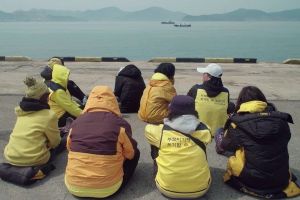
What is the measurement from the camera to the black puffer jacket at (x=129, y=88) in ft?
25.5

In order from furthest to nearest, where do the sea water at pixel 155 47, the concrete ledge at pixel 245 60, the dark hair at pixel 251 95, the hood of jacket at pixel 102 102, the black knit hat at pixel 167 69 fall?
the sea water at pixel 155 47
the concrete ledge at pixel 245 60
the black knit hat at pixel 167 69
the dark hair at pixel 251 95
the hood of jacket at pixel 102 102

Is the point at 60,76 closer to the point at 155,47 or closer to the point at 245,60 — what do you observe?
the point at 245,60

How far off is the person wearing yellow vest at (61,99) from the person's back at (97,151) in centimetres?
193

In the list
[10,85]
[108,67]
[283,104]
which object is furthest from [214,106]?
[108,67]

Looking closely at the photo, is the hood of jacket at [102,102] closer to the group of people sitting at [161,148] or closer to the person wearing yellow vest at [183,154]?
the group of people sitting at [161,148]

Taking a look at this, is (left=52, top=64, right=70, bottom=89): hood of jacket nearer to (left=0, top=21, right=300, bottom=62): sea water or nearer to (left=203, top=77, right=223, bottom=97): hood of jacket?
(left=203, top=77, right=223, bottom=97): hood of jacket

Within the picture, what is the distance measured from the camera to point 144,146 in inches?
240

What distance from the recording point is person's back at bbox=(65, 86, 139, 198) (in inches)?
163

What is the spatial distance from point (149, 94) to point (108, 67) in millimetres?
8418

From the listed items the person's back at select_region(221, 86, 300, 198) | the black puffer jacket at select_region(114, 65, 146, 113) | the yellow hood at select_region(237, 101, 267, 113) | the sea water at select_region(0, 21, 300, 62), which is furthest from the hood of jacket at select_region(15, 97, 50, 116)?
the sea water at select_region(0, 21, 300, 62)

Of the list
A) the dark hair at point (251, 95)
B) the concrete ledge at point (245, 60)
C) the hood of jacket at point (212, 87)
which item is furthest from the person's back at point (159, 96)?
the concrete ledge at point (245, 60)

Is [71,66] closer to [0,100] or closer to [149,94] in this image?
[0,100]

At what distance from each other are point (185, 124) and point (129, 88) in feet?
11.8

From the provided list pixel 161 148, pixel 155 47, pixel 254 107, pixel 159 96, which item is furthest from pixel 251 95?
pixel 155 47
